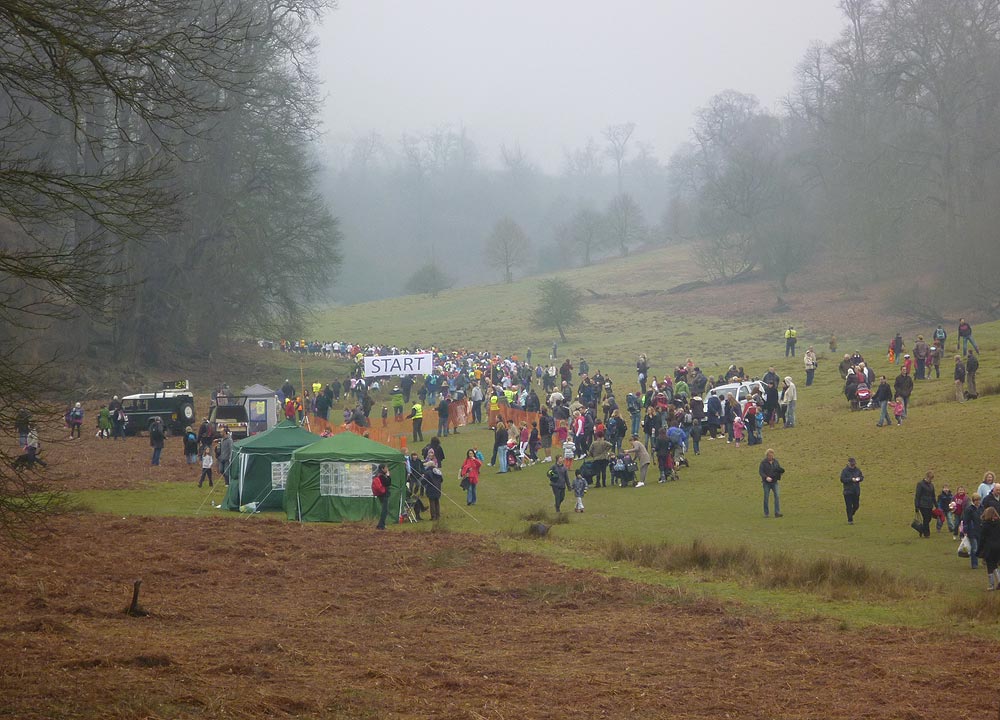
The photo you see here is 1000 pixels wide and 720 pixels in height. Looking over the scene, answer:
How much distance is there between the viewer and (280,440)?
26266 mm

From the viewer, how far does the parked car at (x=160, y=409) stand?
40812 mm

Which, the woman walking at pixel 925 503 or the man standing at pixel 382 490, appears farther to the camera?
the man standing at pixel 382 490

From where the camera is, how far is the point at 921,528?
19.4m

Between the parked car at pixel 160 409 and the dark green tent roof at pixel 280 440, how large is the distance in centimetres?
1543

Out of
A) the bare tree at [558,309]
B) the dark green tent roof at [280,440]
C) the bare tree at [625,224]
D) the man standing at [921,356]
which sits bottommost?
the dark green tent roof at [280,440]

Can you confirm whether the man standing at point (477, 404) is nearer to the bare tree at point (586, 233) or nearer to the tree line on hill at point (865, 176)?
the tree line on hill at point (865, 176)

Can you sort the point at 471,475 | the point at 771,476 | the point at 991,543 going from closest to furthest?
the point at 991,543 < the point at 771,476 < the point at 471,475

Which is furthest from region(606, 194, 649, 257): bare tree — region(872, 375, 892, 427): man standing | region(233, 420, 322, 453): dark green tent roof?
region(233, 420, 322, 453): dark green tent roof

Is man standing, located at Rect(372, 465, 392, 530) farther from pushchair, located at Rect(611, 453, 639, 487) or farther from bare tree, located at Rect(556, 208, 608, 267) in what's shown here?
bare tree, located at Rect(556, 208, 608, 267)

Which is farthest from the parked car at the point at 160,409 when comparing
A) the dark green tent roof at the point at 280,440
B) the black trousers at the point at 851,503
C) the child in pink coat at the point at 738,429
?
the black trousers at the point at 851,503

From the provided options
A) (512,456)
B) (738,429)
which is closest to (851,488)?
(738,429)

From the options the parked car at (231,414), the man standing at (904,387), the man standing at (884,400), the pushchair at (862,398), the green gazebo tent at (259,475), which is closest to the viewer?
the green gazebo tent at (259,475)

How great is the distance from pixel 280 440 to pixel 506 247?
10053 cm

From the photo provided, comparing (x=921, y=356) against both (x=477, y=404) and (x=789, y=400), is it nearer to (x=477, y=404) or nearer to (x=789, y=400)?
(x=789, y=400)
